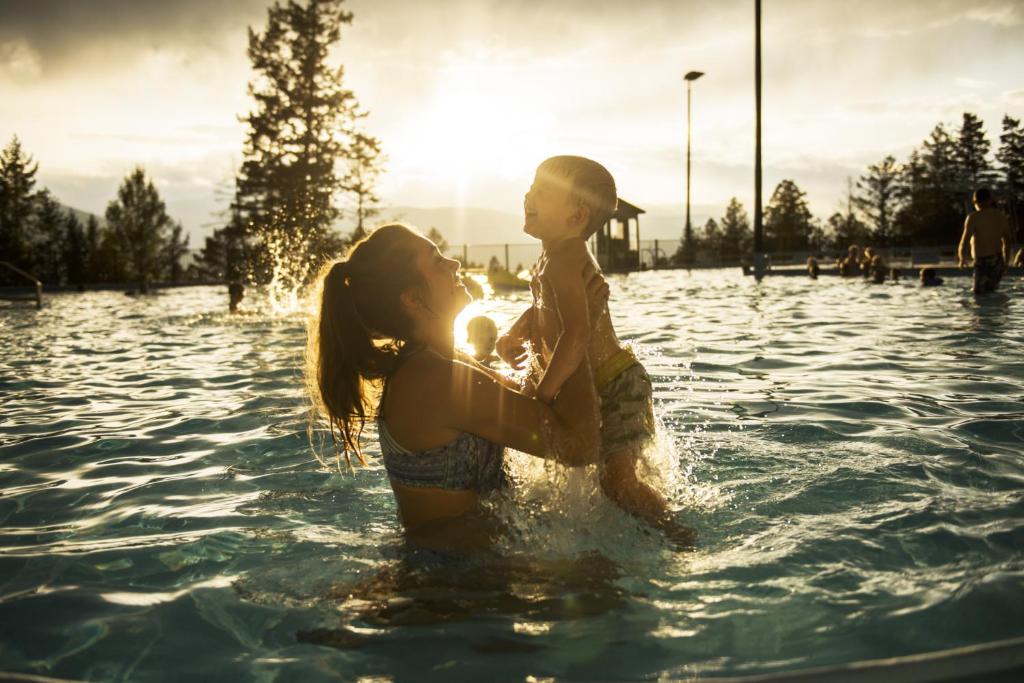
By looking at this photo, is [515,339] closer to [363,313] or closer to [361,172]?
[363,313]

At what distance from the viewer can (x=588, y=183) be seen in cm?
332

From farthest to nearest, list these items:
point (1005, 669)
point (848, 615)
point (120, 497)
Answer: point (120, 497), point (848, 615), point (1005, 669)

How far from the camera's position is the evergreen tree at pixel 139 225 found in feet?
138

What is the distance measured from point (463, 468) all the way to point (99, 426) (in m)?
4.51

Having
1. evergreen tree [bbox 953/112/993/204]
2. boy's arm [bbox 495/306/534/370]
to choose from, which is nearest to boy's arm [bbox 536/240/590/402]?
boy's arm [bbox 495/306/534/370]

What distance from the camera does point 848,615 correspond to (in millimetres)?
2635

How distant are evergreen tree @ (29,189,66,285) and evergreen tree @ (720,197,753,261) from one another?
126ft

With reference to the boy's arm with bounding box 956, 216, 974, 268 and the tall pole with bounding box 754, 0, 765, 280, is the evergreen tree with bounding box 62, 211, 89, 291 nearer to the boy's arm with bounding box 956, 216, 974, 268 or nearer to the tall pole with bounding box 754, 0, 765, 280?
the tall pole with bounding box 754, 0, 765, 280

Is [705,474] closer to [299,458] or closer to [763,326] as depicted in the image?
[299,458]

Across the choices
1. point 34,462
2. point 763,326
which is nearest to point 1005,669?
point 34,462

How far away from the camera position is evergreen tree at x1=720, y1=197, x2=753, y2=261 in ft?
163

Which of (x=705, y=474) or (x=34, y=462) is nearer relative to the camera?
(x=705, y=474)

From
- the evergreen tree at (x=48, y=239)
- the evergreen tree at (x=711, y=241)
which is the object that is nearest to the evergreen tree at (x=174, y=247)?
the evergreen tree at (x=48, y=239)

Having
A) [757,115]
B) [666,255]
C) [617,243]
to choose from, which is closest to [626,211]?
[617,243]
